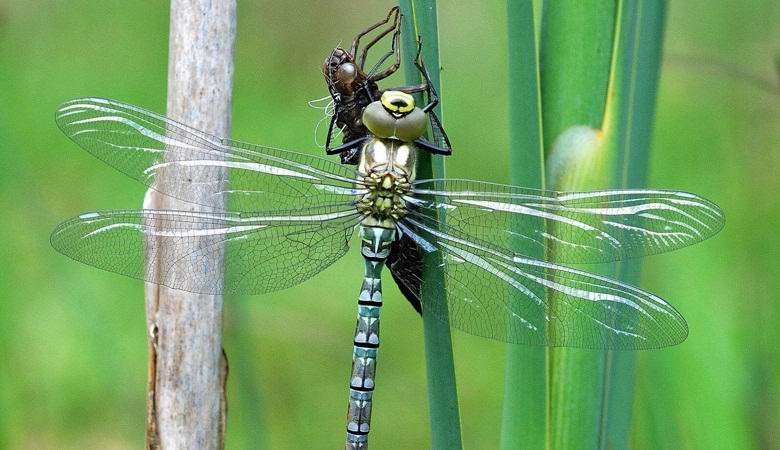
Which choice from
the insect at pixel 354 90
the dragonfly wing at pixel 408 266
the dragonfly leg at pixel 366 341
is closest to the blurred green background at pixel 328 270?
the dragonfly leg at pixel 366 341

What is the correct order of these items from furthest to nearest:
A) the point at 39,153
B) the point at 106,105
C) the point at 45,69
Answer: the point at 45,69 → the point at 39,153 → the point at 106,105

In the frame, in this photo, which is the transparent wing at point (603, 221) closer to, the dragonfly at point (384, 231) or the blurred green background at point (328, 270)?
the dragonfly at point (384, 231)

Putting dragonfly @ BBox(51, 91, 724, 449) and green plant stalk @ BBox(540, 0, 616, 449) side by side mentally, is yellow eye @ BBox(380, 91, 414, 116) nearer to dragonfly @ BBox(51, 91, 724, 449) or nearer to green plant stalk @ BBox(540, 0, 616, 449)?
dragonfly @ BBox(51, 91, 724, 449)

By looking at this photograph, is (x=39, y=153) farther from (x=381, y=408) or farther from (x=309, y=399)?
(x=381, y=408)

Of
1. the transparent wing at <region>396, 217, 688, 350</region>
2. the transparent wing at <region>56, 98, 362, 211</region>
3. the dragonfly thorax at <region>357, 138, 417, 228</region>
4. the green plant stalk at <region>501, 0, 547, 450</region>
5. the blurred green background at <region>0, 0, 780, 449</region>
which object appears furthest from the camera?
the blurred green background at <region>0, 0, 780, 449</region>

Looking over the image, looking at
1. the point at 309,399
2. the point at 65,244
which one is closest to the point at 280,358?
the point at 309,399

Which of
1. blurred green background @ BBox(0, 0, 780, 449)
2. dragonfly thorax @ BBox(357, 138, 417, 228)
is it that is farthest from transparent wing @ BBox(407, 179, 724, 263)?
blurred green background @ BBox(0, 0, 780, 449)
